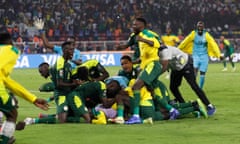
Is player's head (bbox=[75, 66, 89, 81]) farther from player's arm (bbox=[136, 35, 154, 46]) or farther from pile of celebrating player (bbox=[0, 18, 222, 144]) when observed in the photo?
player's arm (bbox=[136, 35, 154, 46])

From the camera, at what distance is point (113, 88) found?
12.8 metres

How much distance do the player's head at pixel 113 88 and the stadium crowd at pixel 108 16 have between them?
30213 mm

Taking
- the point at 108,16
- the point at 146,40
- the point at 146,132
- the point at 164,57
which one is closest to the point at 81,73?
the point at 146,40

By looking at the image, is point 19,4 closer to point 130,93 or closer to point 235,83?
point 235,83

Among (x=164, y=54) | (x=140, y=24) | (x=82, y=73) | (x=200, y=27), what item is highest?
(x=200, y=27)

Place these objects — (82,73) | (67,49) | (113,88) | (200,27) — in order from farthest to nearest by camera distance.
→ (200,27), (82,73), (113,88), (67,49)

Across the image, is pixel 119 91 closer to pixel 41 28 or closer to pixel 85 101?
pixel 85 101

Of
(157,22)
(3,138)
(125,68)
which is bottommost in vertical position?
(3,138)

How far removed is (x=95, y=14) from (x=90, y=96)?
115ft

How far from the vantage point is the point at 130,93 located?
41.5 ft

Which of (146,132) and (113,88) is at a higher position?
(113,88)

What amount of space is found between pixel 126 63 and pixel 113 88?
0.74 meters

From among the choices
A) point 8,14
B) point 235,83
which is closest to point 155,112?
point 235,83

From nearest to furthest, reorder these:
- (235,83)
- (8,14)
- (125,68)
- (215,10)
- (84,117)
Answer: (84,117)
(125,68)
(235,83)
(8,14)
(215,10)
